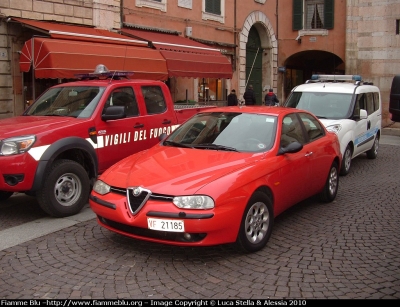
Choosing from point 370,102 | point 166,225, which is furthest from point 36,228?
point 370,102

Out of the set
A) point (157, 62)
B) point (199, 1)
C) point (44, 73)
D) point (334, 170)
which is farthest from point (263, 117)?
point (199, 1)

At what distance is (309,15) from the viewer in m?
25.2

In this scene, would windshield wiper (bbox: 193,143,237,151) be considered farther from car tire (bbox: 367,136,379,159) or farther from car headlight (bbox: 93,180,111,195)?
car tire (bbox: 367,136,379,159)

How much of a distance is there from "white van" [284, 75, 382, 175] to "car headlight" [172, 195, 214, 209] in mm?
5333

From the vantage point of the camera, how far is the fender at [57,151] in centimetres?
618

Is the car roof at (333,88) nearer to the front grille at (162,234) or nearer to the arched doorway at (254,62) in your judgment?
the front grille at (162,234)

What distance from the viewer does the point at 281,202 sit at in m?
5.68

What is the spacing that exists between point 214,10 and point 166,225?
18.0 meters

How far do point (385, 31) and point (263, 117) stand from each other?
1789 cm

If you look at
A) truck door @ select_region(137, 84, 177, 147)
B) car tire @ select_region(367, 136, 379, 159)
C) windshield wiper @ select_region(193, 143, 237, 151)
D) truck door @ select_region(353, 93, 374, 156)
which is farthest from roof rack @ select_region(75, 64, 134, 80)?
car tire @ select_region(367, 136, 379, 159)

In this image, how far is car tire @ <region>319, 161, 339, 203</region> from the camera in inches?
283

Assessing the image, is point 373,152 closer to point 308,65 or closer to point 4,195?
point 4,195

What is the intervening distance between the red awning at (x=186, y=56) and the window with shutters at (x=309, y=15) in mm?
7966

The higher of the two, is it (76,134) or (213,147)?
(76,134)
